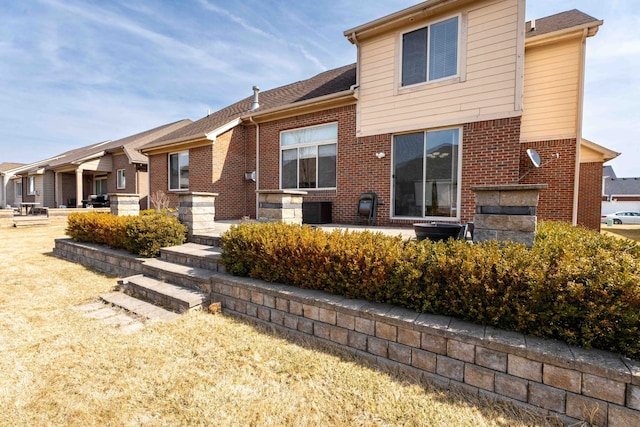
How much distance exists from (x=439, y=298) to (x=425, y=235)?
1.51 m

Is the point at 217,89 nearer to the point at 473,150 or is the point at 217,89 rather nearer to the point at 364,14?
the point at 364,14

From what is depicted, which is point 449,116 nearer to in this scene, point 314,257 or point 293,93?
point 314,257

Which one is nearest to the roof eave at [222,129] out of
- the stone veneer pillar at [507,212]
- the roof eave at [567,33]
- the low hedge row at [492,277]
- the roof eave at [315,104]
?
the roof eave at [315,104]

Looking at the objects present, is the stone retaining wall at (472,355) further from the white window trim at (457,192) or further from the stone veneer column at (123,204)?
the stone veneer column at (123,204)

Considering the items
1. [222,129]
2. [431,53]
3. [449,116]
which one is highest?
[431,53]

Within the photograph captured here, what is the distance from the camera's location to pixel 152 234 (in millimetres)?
5625

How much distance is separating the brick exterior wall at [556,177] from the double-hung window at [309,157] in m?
5.21

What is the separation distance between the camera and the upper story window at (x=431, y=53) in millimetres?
6914

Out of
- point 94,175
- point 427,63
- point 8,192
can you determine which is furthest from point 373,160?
point 8,192

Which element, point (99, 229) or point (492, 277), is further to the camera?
point (99, 229)

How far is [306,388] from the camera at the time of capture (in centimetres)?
237

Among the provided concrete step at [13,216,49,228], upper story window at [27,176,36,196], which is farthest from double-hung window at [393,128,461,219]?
upper story window at [27,176,36,196]

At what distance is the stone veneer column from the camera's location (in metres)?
7.64

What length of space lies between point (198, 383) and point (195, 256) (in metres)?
2.75
